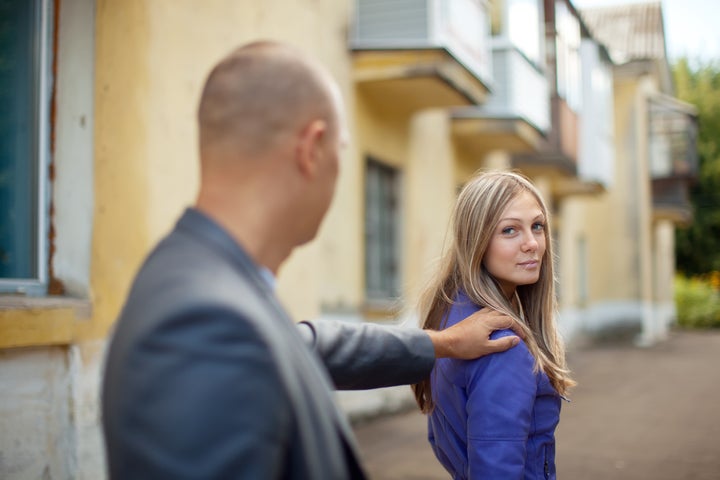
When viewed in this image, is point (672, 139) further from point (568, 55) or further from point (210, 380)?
point (210, 380)

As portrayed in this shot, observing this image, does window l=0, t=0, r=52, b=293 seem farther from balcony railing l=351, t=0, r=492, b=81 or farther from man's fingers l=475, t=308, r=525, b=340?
balcony railing l=351, t=0, r=492, b=81

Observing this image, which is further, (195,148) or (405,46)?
(405,46)

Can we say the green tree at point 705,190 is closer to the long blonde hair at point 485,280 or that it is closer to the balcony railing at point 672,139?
the balcony railing at point 672,139

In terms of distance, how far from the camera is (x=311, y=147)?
1357 mm

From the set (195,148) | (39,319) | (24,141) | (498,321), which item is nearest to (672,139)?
(195,148)

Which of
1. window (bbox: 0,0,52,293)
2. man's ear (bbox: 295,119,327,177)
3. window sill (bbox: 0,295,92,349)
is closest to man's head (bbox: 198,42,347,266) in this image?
man's ear (bbox: 295,119,327,177)

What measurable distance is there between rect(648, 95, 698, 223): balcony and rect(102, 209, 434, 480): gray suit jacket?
2693 centimetres

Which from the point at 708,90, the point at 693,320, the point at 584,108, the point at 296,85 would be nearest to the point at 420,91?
the point at 296,85

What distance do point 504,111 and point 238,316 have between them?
11644mm

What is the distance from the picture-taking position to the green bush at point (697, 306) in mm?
32969

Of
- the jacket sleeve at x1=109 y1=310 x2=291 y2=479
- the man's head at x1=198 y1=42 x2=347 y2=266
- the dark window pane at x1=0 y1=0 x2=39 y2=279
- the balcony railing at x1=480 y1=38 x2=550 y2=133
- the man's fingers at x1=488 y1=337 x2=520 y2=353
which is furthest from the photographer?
the balcony railing at x1=480 y1=38 x2=550 y2=133

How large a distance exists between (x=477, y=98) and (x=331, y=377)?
9.08m

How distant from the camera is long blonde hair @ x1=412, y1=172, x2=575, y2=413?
2533 millimetres

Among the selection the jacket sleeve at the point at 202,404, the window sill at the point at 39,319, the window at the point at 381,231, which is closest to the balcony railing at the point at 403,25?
the window at the point at 381,231
